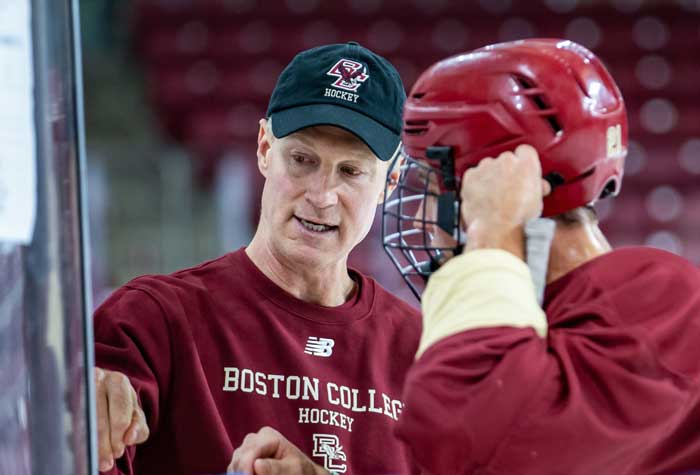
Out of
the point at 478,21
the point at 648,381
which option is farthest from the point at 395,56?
the point at 648,381

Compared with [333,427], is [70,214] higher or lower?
higher

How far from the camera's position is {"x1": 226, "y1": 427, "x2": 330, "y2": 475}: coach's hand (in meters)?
1.61

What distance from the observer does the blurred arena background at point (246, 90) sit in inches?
273

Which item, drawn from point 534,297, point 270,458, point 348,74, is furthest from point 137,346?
point 534,297

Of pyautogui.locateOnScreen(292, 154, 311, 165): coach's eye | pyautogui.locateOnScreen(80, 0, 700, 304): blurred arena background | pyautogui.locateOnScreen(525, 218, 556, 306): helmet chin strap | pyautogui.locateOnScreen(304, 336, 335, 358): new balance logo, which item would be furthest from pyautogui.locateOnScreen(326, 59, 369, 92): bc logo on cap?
pyautogui.locateOnScreen(80, 0, 700, 304): blurred arena background

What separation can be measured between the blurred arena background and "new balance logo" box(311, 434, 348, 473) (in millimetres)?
4464

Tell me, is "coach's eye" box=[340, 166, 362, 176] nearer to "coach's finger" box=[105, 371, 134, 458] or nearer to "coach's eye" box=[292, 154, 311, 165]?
"coach's eye" box=[292, 154, 311, 165]

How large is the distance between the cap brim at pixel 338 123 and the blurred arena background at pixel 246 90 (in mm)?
4395

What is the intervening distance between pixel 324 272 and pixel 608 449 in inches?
32.0

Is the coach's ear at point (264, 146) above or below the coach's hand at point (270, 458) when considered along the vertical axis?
above

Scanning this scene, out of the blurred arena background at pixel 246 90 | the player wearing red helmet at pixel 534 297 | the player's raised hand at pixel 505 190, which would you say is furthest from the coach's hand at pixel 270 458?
the blurred arena background at pixel 246 90

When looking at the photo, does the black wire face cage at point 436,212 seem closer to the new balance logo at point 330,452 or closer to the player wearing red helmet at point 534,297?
the player wearing red helmet at point 534,297

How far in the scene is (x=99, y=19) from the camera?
9.20 meters

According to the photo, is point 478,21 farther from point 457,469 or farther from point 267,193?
point 457,469
